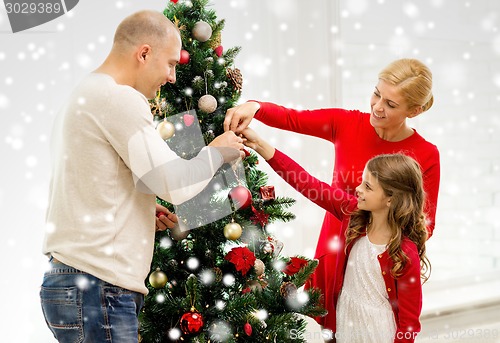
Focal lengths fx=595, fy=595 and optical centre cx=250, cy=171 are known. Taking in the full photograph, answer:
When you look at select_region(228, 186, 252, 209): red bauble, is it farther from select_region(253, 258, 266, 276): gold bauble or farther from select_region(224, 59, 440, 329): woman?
select_region(224, 59, 440, 329): woman

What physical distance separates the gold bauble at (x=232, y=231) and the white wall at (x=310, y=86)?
95cm

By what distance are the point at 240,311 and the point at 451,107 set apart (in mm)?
2497

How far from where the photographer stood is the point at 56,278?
149 centimetres

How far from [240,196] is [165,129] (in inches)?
12.2

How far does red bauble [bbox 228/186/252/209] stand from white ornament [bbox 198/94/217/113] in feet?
0.85

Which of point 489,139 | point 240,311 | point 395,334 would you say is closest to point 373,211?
point 395,334

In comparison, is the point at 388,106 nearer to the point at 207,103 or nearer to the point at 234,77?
the point at 234,77

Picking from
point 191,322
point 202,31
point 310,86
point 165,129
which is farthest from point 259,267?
point 310,86

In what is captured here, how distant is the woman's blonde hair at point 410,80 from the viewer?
2.06 m

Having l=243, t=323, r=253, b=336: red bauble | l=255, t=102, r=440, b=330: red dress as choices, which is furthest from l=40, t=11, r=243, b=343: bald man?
l=255, t=102, r=440, b=330: red dress

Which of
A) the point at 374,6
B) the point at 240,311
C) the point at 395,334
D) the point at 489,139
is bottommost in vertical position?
the point at 395,334

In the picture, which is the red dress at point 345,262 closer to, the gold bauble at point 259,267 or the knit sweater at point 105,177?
the gold bauble at point 259,267

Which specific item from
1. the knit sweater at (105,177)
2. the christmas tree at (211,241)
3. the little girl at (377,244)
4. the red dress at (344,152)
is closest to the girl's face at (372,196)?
the little girl at (377,244)

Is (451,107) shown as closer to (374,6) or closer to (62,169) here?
(374,6)
